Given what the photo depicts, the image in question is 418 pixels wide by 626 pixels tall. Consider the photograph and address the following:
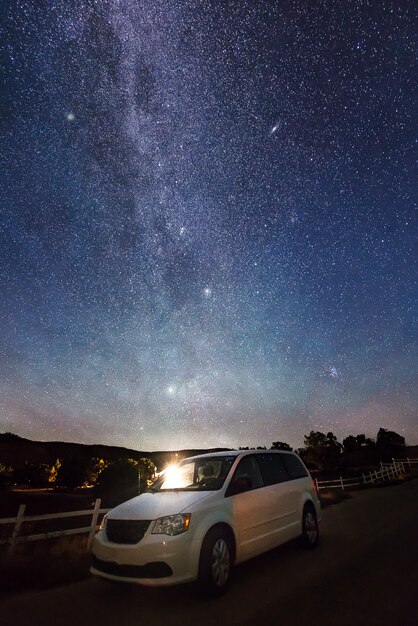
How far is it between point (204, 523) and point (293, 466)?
329 centimetres

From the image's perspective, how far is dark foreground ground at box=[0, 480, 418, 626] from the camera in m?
3.75

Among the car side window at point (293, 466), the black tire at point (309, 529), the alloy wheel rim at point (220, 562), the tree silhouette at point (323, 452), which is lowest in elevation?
the alloy wheel rim at point (220, 562)

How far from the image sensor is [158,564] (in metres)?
4.22

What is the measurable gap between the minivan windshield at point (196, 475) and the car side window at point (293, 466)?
1.64 m

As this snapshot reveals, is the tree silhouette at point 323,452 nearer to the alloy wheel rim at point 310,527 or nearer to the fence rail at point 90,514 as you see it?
the fence rail at point 90,514

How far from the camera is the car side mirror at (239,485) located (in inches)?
207

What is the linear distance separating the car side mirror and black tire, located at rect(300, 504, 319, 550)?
200 centimetres

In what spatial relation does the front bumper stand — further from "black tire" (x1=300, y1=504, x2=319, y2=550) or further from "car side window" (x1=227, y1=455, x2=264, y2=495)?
"black tire" (x1=300, y1=504, x2=319, y2=550)

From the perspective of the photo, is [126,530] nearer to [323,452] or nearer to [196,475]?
[196,475]

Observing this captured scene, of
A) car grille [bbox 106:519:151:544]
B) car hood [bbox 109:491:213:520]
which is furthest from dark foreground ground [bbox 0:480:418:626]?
car hood [bbox 109:491:213:520]

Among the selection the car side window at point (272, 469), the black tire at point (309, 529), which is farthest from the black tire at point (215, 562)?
the black tire at point (309, 529)

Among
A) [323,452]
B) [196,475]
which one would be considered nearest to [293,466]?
[196,475]

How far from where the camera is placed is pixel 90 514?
17.0m

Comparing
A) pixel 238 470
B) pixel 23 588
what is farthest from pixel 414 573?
pixel 23 588
